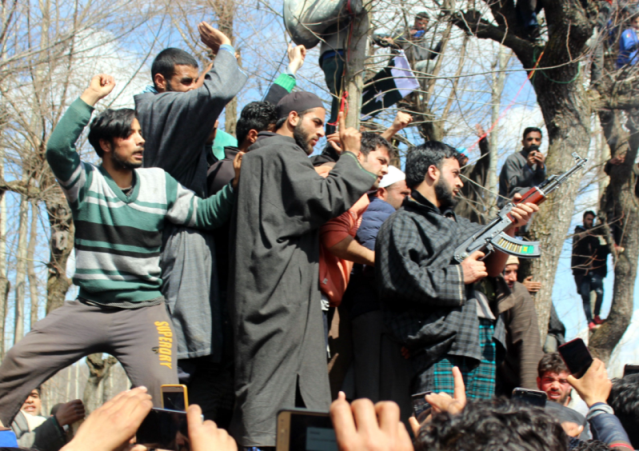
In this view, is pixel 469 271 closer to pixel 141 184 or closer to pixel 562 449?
pixel 141 184

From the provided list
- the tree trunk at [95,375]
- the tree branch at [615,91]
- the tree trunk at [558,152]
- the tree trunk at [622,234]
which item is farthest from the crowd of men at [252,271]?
the tree trunk at [95,375]

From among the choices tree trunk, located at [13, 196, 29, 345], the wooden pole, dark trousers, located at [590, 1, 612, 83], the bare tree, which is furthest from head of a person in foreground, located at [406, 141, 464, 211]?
tree trunk, located at [13, 196, 29, 345]

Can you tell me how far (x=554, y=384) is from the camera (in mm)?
4605

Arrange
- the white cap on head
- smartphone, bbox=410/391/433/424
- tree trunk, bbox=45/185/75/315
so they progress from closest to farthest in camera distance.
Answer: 1. smartphone, bbox=410/391/433/424
2. the white cap on head
3. tree trunk, bbox=45/185/75/315

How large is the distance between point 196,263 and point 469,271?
1.45 meters

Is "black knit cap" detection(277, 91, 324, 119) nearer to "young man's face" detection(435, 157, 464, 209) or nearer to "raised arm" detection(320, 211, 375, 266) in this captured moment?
"raised arm" detection(320, 211, 375, 266)

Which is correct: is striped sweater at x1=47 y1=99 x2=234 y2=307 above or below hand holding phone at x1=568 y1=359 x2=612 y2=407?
above

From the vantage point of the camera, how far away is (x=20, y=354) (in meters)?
3.08

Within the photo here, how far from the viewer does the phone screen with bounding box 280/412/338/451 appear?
1.45m

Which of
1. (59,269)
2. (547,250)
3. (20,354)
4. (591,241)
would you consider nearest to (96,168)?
(20,354)

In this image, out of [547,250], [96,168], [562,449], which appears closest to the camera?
[562,449]

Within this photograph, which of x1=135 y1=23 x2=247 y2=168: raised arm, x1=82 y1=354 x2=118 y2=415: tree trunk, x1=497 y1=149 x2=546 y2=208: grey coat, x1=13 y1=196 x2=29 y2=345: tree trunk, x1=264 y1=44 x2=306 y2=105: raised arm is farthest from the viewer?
x1=13 y1=196 x2=29 y2=345: tree trunk

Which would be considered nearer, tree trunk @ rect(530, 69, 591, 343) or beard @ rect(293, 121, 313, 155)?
beard @ rect(293, 121, 313, 155)

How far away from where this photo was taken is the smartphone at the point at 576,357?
2602 millimetres
